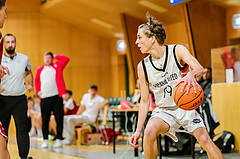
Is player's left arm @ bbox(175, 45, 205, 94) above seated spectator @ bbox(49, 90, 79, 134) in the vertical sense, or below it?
above

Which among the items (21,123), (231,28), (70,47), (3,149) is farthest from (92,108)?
(70,47)

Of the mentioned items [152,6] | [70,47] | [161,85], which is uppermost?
[152,6]

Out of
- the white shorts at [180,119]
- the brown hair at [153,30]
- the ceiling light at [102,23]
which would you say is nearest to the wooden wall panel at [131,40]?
the ceiling light at [102,23]

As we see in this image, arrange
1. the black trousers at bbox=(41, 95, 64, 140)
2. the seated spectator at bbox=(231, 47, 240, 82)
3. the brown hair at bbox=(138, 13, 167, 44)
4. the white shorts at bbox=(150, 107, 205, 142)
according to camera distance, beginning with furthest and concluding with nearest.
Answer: the black trousers at bbox=(41, 95, 64, 140), the seated spectator at bbox=(231, 47, 240, 82), the brown hair at bbox=(138, 13, 167, 44), the white shorts at bbox=(150, 107, 205, 142)

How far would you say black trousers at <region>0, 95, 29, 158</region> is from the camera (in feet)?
15.5

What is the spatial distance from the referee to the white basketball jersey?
83.7 inches

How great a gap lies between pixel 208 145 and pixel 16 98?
2774mm

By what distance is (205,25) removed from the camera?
30.1 feet

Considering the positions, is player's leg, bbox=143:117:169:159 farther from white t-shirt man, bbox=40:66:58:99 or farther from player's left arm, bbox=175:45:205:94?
white t-shirt man, bbox=40:66:58:99

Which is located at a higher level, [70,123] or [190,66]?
[190,66]

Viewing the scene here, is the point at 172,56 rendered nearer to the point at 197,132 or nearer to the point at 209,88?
the point at 197,132

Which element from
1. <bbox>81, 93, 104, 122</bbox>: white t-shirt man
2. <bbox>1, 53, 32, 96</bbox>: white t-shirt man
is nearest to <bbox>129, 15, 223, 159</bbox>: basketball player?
<bbox>1, 53, 32, 96</bbox>: white t-shirt man

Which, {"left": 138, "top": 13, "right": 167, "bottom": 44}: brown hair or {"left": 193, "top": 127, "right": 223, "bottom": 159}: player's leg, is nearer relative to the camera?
{"left": 193, "top": 127, "right": 223, "bottom": 159}: player's leg

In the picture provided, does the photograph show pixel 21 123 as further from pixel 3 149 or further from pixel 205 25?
pixel 205 25
